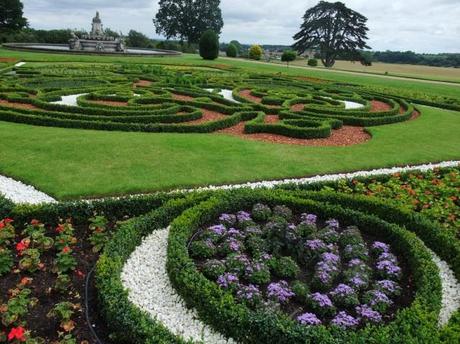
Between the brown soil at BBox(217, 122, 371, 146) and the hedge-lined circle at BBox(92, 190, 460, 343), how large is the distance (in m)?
5.75

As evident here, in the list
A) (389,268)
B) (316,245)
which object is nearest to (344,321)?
(389,268)

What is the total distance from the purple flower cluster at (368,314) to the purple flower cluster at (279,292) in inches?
38.0

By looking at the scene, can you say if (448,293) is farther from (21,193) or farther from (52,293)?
(21,193)

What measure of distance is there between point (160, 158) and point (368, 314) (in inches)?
315

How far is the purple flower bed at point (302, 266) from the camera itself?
6398 millimetres

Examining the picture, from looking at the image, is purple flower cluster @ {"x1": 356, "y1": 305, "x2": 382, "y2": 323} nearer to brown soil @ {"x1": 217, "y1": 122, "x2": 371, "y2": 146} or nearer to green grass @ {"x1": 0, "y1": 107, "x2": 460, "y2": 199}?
green grass @ {"x1": 0, "y1": 107, "x2": 460, "y2": 199}

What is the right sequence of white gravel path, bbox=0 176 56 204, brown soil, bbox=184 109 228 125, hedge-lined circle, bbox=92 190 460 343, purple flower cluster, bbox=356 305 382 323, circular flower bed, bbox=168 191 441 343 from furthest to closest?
brown soil, bbox=184 109 228 125
white gravel path, bbox=0 176 56 204
purple flower cluster, bbox=356 305 382 323
circular flower bed, bbox=168 191 441 343
hedge-lined circle, bbox=92 190 460 343

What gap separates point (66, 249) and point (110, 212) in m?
2.02

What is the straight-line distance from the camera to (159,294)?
22.5 feet

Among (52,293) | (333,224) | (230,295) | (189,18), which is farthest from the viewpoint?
(189,18)

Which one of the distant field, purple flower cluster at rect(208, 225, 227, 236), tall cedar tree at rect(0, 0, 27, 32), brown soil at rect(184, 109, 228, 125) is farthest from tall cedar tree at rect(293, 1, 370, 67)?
purple flower cluster at rect(208, 225, 227, 236)

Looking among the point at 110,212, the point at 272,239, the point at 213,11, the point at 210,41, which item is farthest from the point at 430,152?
the point at 213,11

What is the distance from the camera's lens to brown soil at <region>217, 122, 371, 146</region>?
15.7m

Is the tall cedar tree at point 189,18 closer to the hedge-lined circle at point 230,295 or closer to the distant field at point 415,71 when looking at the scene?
the distant field at point 415,71
